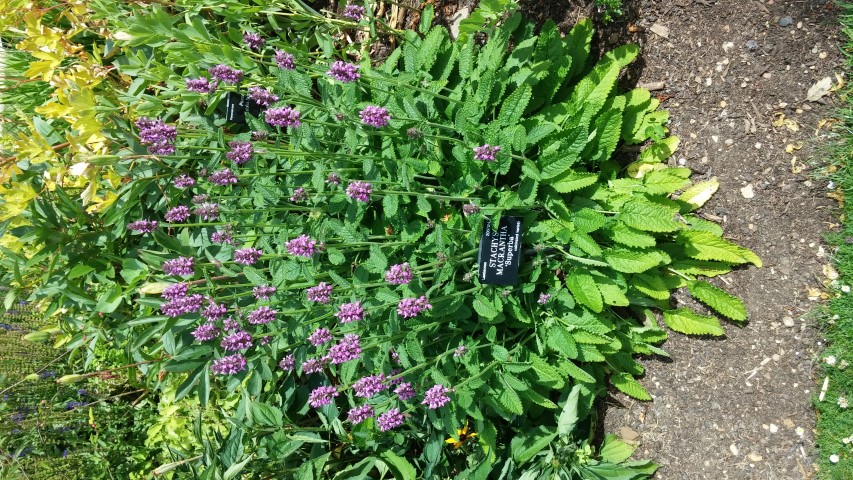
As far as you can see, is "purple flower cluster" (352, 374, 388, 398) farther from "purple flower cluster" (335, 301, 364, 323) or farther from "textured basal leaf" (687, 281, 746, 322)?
"textured basal leaf" (687, 281, 746, 322)

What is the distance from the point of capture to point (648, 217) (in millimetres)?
2562

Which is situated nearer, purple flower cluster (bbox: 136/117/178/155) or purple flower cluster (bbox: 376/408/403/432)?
purple flower cluster (bbox: 136/117/178/155)

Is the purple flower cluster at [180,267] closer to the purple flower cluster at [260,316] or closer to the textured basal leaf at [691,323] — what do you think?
the purple flower cluster at [260,316]

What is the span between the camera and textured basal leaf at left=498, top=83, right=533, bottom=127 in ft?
8.25

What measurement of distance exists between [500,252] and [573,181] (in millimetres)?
463

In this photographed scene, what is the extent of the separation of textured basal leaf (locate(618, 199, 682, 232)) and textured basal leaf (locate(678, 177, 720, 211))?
0.33 meters

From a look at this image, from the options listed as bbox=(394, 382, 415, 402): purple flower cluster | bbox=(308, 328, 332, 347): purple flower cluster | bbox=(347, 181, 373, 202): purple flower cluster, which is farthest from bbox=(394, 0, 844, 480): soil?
bbox=(308, 328, 332, 347): purple flower cluster

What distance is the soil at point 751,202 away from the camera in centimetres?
269

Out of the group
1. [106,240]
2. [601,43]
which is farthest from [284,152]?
[601,43]

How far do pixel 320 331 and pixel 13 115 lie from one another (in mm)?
3101

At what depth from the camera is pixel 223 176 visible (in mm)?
2246

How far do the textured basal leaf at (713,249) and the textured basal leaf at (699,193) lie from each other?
167 mm

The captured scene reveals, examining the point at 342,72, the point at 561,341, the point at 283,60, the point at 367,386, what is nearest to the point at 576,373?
the point at 561,341

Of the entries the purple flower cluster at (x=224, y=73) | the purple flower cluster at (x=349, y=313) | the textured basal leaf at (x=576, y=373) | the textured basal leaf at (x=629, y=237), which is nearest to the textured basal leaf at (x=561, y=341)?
the textured basal leaf at (x=576, y=373)
